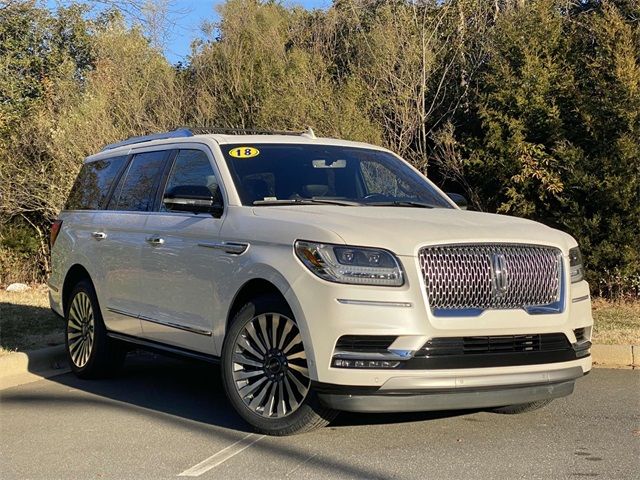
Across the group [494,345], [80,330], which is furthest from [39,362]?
[494,345]

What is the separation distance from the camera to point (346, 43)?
47.7 ft

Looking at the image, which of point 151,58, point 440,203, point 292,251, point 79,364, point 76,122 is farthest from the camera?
point 151,58

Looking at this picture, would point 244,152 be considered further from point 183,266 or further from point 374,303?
point 374,303

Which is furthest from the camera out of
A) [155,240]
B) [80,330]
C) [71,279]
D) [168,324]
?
[71,279]

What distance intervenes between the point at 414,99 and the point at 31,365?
7827 mm

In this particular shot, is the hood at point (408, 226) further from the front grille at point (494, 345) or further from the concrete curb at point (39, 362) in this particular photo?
the concrete curb at point (39, 362)

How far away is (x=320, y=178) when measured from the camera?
604 cm

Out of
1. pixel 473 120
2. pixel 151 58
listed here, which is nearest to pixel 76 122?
pixel 151 58

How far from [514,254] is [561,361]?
2.42 feet

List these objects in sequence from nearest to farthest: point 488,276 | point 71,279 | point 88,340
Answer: point 488,276
point 88,340
point 71,279

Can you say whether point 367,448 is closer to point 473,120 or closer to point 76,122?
point 473,120

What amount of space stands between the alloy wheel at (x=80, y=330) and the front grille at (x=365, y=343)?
11.2 feet

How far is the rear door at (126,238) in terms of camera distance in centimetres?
649

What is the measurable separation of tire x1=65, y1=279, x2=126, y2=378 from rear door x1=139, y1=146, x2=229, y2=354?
0.92 meters
